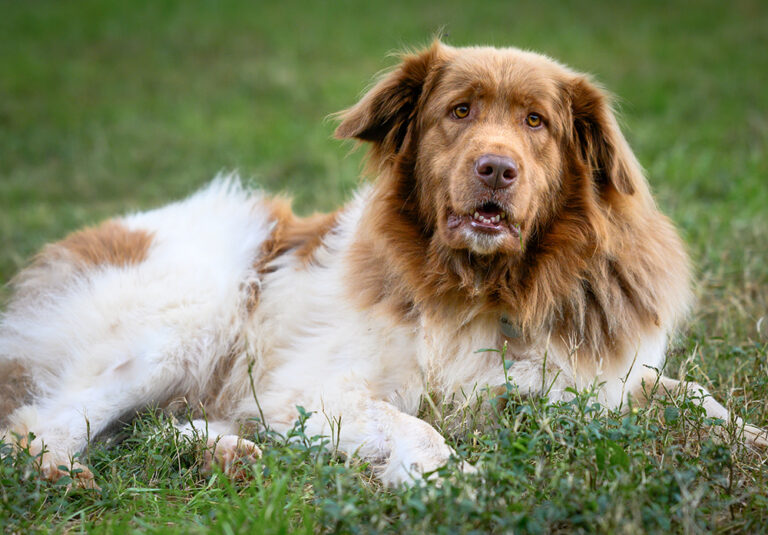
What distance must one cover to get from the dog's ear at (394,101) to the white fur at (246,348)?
455 mm

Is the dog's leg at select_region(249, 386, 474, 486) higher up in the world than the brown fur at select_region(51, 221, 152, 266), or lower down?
lower down

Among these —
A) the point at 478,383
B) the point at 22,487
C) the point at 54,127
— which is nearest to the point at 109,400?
the point at 22,487

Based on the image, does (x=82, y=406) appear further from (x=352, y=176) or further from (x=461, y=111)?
(x=352, y=176)

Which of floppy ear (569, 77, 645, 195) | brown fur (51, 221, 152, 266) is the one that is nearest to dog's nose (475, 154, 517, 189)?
floppy ear (569, 77, 645, 195)

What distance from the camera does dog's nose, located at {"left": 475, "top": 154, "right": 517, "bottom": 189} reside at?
130 inches

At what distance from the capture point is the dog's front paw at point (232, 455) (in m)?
3.37

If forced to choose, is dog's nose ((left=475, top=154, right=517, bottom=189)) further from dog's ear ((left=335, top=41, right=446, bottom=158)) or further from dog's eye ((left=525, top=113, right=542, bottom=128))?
dog's ear ((left=335, top=41, right=446, bottom=158))

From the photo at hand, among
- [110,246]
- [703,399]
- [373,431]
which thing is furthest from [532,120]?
[110,246]

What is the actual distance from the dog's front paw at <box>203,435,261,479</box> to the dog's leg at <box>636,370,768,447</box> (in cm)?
178

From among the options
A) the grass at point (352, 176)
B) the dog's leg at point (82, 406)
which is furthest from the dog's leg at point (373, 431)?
the dog's leg at point (82, 406)

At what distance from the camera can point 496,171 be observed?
330 cm

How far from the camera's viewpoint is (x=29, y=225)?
7.73 meters

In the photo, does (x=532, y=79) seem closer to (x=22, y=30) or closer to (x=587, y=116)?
(x=587, y=116)

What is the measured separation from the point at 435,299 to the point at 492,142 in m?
0.78
